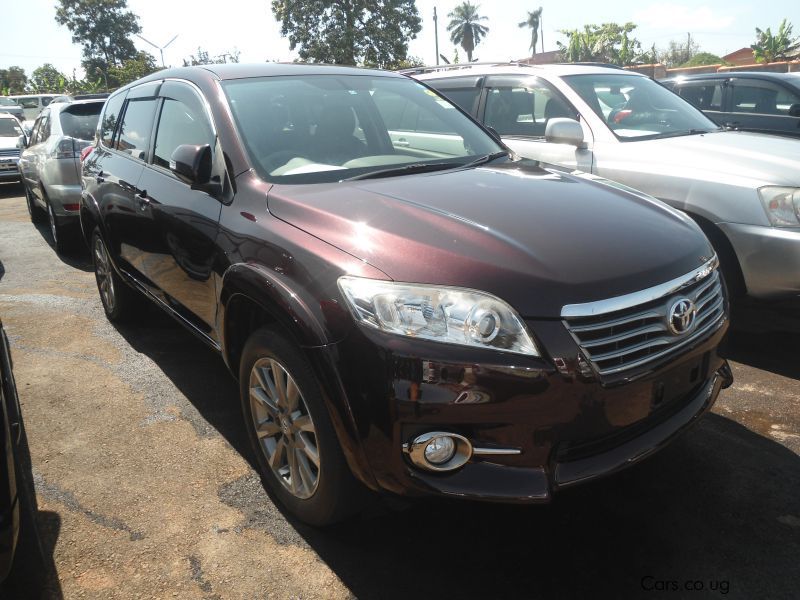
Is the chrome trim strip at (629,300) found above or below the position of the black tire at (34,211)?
above

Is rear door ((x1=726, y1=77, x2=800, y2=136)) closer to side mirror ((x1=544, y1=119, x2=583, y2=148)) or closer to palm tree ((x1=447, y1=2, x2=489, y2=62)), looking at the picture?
side mirror ((x1=544, y1=119, x2=583, y2=148))

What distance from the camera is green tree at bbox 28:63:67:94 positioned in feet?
186

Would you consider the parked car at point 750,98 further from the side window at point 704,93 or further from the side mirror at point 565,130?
the side mirror at point 565,130

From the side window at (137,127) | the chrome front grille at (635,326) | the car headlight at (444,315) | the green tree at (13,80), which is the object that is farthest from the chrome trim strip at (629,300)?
the green tree at (13,80)

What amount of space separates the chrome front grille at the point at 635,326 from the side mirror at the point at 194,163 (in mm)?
1751

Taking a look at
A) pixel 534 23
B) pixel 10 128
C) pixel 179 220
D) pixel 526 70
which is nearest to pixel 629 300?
pixel 179 220

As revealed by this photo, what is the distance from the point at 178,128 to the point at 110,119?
1.66 meters

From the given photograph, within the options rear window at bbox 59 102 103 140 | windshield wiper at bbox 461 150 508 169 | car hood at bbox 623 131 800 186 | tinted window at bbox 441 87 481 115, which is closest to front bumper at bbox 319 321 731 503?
windshield wiper at bbox 461 150 508 169

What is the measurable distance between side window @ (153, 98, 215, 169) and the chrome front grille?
1.91m

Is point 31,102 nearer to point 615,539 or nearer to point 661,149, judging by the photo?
point 661,149

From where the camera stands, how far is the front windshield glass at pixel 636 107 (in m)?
5.09

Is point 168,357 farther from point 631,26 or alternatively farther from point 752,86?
point 631,26

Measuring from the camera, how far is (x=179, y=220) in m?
3.27

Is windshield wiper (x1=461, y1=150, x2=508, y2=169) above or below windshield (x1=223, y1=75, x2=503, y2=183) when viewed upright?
below
